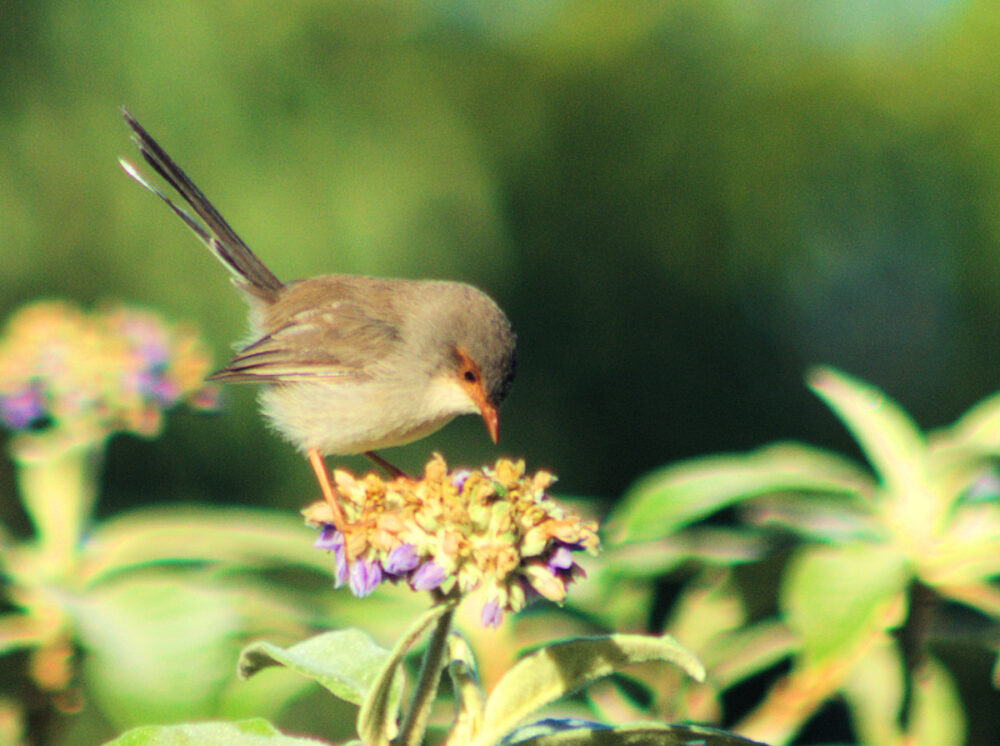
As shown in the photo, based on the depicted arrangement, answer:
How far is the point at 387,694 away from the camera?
724 mm

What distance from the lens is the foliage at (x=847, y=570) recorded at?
1212 mm

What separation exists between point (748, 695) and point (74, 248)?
9.18 ft

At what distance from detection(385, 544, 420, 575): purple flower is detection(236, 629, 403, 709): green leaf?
3.4 inches

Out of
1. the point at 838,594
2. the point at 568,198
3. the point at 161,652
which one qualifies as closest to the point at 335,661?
the point at 161,652

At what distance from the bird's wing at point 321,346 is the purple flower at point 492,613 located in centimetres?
103

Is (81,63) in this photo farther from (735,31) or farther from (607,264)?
(735,31)

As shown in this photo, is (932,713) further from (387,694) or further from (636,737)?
(387,694)

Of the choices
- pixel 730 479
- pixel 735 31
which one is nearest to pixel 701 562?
pixel 730 479

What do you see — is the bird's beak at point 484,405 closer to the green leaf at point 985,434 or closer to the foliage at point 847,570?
the foliage at point 847,570

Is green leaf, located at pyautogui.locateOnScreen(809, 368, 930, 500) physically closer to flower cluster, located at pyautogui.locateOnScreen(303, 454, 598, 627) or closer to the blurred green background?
flower cluster, located at pyautogui.locateOnScreen(303, 454, 598, 627)

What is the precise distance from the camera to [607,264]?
14.2ft

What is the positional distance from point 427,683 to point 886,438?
1.19 metres

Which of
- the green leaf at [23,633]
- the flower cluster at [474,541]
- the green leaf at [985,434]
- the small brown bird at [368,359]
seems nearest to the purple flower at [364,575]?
the flower cluster at [474,541]

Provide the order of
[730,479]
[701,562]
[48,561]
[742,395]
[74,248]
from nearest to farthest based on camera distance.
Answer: [730,479] < [701,562] < [48,561] < [74,248] < [742,395]
